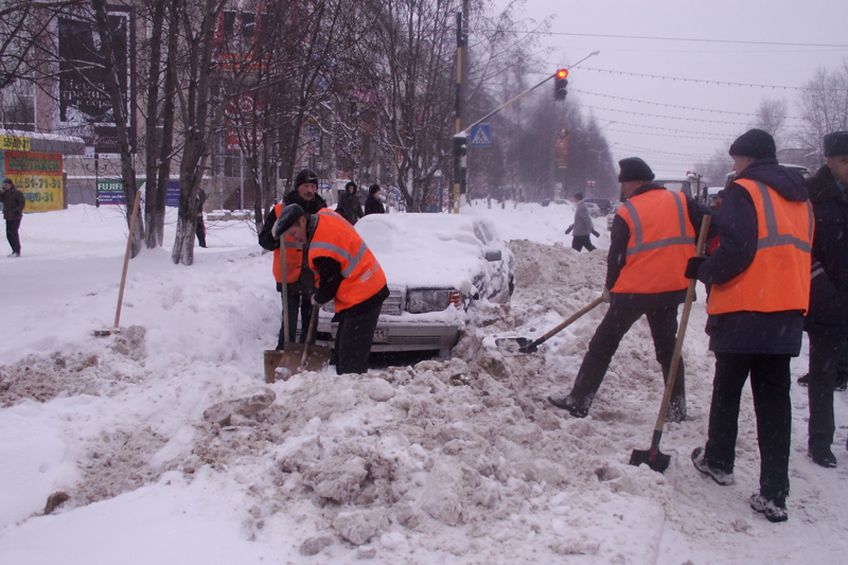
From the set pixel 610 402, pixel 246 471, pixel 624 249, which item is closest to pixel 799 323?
pixel 624 249

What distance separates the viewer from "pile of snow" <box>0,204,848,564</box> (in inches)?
123


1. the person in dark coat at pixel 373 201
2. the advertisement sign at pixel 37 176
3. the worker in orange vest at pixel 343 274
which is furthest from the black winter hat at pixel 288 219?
the advertisement sign at pixel 37 176

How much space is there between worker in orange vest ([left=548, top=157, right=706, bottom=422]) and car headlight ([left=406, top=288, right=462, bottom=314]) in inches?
81.4

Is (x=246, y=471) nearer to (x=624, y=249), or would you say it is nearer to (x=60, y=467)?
(x=60, y=467)

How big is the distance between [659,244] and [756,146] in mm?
1071

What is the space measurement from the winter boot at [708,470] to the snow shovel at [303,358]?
2730 mm

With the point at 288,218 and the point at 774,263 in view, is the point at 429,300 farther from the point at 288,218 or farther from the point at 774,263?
the point at 774,263

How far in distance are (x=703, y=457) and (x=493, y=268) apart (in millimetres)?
4870

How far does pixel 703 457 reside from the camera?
167 inches

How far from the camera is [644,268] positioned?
495 cm

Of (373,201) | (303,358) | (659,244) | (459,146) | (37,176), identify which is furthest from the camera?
(37,176)

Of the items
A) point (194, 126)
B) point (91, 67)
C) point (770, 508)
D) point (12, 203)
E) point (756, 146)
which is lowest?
point (770, 508)

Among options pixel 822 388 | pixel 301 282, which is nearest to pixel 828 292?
pixel 822 388

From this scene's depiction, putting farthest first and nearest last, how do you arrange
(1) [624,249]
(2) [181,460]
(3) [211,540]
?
(1) [624,249], (2) [181,460], (3) [211,540]
